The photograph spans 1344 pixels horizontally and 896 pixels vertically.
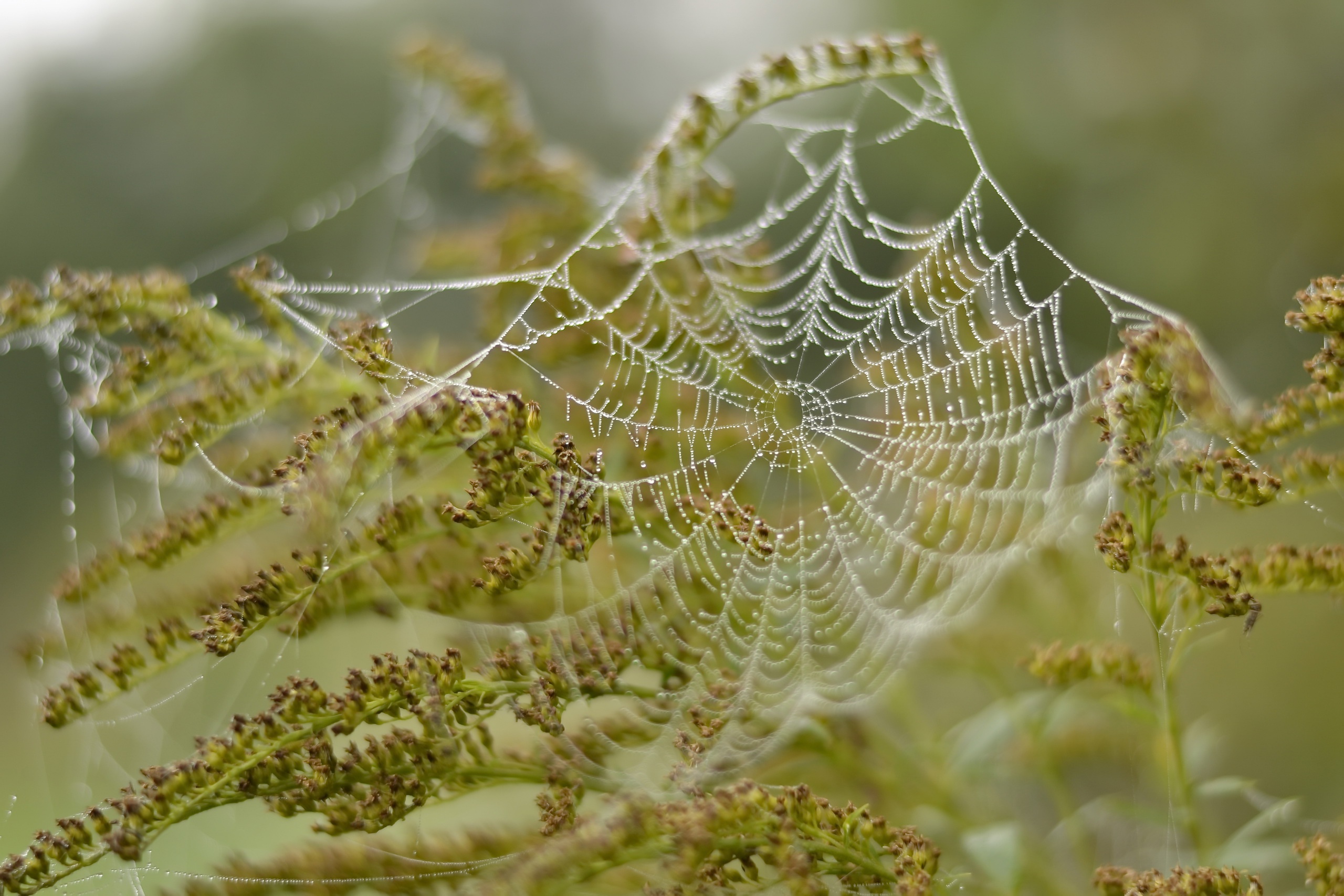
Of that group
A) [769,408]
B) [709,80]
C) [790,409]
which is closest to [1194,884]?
[769,408]

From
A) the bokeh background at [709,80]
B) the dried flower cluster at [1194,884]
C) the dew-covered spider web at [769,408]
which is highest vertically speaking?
the bokeh background at [709,80]

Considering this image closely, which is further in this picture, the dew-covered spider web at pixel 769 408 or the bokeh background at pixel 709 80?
the bokeh background at pixel 709 80

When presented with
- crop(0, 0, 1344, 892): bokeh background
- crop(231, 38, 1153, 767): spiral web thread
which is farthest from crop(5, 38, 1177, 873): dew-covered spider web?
crop(0, 0, 1344, 892): bokeh background

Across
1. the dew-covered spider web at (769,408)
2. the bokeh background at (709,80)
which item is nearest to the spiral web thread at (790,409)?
the dew-covered spider web at (769,408)

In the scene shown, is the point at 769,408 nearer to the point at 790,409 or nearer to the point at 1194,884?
the point at 790,409

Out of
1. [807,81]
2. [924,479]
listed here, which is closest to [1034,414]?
[924,479]

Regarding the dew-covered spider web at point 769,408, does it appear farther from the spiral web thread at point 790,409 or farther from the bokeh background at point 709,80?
the bokeh background at point 709,80

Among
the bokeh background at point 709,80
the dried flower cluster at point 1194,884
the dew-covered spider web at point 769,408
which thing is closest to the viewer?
the dried flower cluster at point 1194,884

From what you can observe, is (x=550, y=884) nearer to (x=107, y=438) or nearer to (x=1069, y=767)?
(x=107, y=438)
